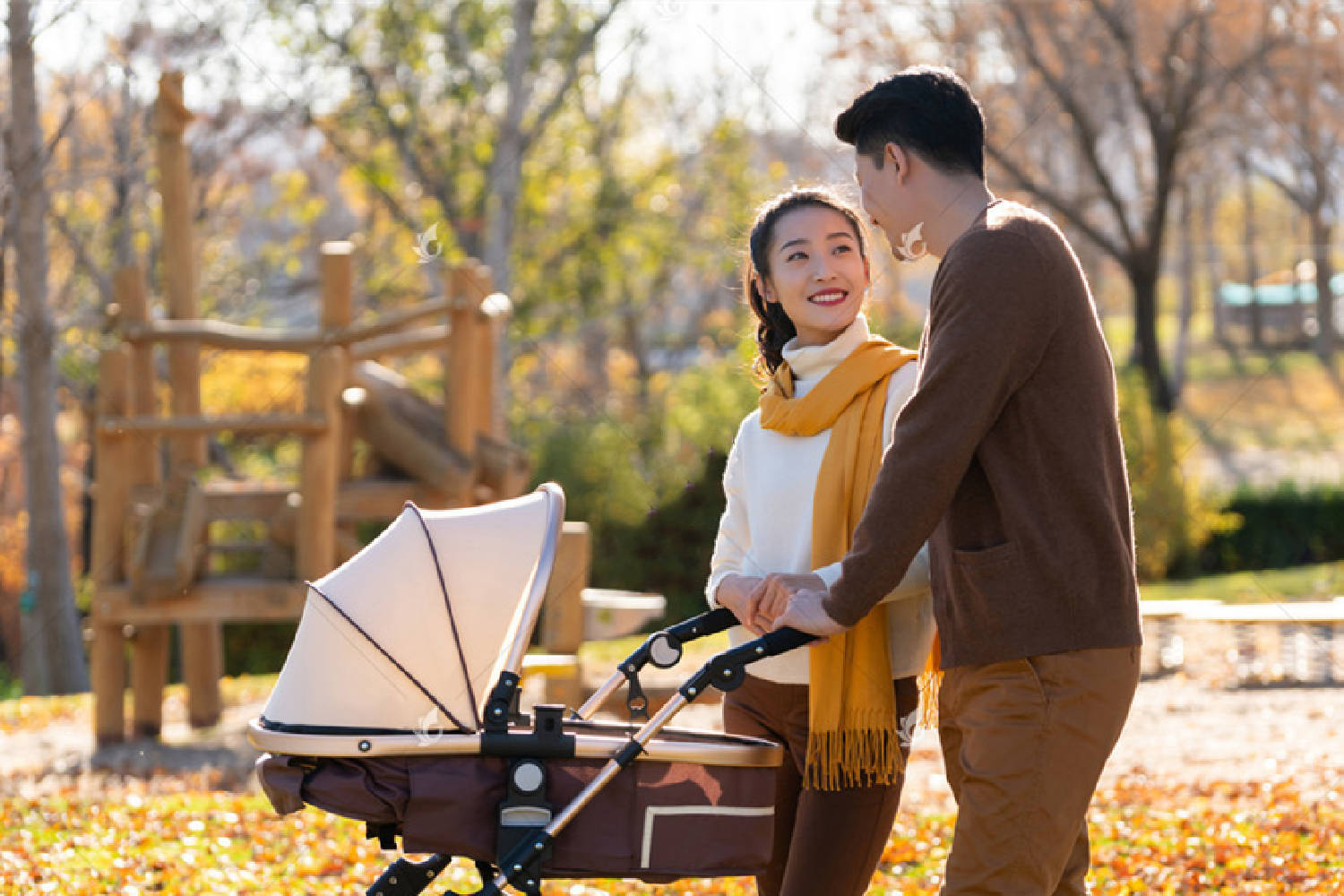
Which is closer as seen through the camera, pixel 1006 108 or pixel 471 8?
pixel 471 8

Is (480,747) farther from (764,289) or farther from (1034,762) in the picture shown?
(764,289)

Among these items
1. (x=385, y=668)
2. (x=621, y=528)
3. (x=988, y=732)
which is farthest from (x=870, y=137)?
(x=621, y=528)

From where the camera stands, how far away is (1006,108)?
2328 cm

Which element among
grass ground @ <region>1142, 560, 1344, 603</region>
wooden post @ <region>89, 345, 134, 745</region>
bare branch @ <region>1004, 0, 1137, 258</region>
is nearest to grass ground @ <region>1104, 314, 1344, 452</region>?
bare branch @ <region>1004, 0, 1137, 258</region>

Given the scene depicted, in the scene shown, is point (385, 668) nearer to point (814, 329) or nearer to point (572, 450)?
point (814, 329)

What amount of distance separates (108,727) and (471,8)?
446 inches

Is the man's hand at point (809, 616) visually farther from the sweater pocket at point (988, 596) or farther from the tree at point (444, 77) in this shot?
the tree at point (444, 77)

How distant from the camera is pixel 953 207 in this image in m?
2.73

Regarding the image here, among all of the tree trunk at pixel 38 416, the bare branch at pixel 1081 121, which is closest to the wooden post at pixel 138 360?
the tree trunk at pixel 38 416

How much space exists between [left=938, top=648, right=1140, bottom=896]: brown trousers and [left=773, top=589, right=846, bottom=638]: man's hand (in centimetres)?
28

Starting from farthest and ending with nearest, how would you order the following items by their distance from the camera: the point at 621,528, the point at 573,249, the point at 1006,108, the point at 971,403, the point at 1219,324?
1. the point at 1219,324
2. the point at 1006,108
3. the point at 573,249
4. the point at 621,528
5. the point at 971,403

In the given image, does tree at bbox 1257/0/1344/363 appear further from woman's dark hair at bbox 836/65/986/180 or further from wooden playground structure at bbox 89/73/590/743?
woman's dark hair at bbox 836/65/986/180

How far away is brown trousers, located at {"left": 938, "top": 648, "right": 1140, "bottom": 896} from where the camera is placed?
2580 millimetres

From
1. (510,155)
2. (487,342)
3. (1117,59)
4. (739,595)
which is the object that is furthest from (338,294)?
Result: (1117,59)
